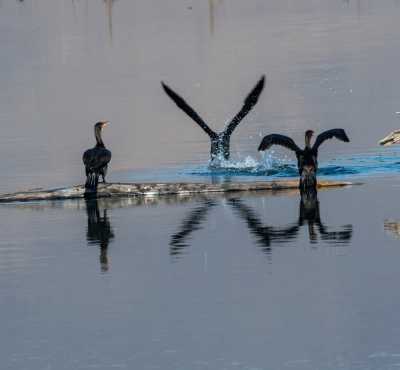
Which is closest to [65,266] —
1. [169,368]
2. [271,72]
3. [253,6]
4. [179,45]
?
[169,368]

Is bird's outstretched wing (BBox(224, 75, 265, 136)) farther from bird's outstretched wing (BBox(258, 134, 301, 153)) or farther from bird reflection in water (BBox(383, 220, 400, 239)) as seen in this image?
bird reflection in water (BBox(383, 220, 400, 239))

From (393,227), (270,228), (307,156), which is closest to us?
(393,227)

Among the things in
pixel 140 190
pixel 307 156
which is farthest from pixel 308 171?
pixel 140 190

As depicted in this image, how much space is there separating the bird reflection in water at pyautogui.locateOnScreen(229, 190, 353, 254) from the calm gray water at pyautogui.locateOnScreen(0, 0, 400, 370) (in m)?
0.04

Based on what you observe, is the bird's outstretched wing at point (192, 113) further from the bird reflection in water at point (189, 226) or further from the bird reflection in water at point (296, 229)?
the bird reflection in water at point (296, 229)

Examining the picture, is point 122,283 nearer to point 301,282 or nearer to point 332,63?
point 301,282

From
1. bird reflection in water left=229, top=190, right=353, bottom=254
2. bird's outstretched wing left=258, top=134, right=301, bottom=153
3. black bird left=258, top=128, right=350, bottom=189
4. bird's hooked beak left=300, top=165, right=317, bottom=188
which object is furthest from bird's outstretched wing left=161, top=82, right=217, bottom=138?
bird reflection in water left=229, top=190, right=353, bottom=254

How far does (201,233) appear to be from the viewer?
81.0 ft

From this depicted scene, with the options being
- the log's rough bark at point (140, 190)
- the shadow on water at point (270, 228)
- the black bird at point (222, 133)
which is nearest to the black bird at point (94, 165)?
the log's rough bark at point (140, 190)

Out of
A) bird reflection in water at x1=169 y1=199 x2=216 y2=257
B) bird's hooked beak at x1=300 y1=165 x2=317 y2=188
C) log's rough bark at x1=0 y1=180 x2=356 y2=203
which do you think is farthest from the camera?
log's rough bark at x1=0 y1=180 x2=356 y2=203

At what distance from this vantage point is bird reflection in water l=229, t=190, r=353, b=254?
77.8 feet

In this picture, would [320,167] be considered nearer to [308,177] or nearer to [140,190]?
[308,177]

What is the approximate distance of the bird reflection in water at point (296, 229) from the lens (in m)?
23.7

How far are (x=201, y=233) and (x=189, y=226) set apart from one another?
697 millimetres
